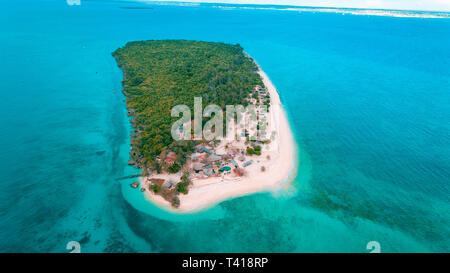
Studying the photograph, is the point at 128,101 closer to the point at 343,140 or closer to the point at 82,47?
the point at 343,140

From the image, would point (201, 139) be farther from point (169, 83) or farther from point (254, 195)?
point (169, 83)

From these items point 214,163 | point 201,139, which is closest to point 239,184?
point 214,163

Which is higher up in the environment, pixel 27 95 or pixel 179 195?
pixel 27 95

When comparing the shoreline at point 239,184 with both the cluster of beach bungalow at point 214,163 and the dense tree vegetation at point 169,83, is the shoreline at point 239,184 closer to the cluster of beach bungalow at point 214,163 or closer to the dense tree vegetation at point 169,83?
the cluster of beach bungalow at point 214,163

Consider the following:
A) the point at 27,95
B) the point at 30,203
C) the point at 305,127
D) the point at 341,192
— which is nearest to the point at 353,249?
the point at 341,192

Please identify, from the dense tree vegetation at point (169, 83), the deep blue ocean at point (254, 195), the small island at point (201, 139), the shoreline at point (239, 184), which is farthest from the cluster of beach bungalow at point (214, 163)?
the deep blue ocean at point (254, 195)
